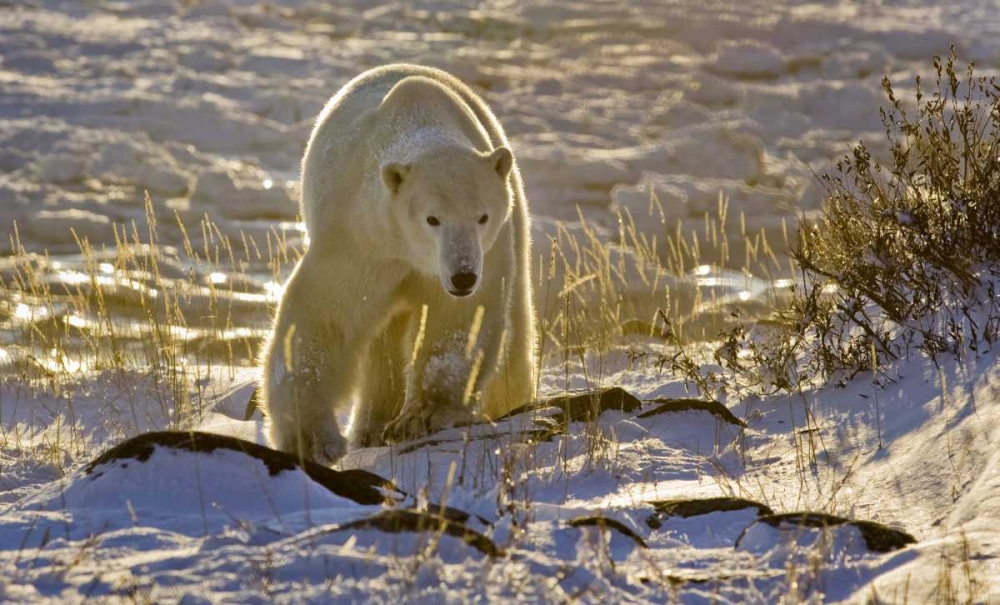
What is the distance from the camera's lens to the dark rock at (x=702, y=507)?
3.79 metres

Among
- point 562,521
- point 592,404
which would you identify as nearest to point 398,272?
point 592,404

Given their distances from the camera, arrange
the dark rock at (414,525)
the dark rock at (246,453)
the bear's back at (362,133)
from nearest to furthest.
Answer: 1. the dark rock at (414,525)
2. the dark rock at (246,453)
3. the bear's back at (362,133)

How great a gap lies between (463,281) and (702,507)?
1.47m

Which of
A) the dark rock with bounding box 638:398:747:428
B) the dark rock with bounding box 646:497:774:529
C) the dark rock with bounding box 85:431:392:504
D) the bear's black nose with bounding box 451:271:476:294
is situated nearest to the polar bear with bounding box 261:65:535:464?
the bear's black nose with bounding box 451:271:476:294

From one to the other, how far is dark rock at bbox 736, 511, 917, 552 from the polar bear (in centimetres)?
172

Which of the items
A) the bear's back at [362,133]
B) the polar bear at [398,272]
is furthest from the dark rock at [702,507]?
the bear's back at [362,133]

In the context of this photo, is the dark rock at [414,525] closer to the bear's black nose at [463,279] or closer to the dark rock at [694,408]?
the bear's black nose at [463,279]

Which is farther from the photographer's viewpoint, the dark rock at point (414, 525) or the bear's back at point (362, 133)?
the bear's back at point (362, 133)

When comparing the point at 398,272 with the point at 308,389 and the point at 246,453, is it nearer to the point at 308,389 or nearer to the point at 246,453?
the point at 308,389

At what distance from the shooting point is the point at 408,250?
530cm

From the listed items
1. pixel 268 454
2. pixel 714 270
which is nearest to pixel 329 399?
pixel 268 454

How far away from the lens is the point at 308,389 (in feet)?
17.3

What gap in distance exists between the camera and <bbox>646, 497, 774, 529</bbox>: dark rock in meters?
3.79

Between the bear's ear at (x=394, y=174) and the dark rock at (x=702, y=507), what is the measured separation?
1.95 metres
